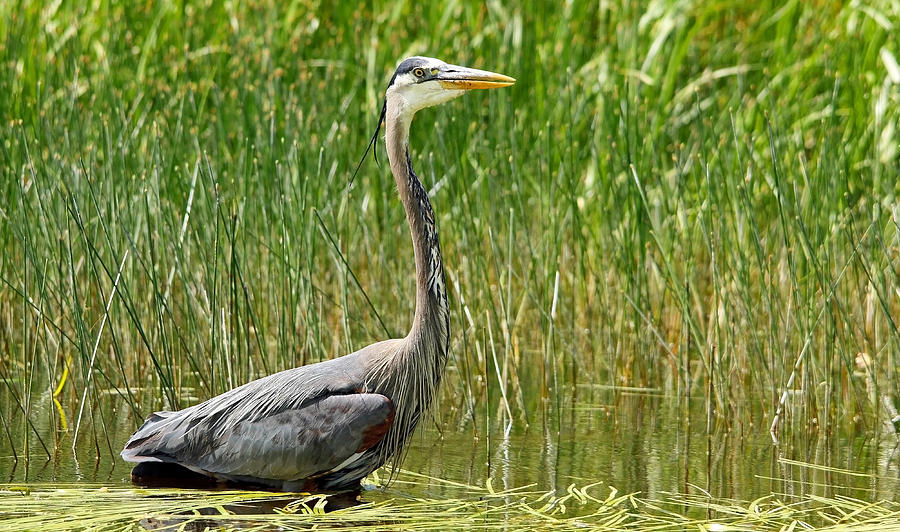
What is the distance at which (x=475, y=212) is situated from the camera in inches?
240

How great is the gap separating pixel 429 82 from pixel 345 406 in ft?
3.91

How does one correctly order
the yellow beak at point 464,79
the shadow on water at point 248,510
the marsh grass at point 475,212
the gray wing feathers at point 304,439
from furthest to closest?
1. the marsh grass at point 475,212
2. the yellow beak at point 464,79
3. the gray wing feathers at point 304,439
4. the shadow on water at point 248,510

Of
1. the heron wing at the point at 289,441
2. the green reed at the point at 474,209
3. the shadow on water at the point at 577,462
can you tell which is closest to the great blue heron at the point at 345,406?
the heron wing at the point at 289,441

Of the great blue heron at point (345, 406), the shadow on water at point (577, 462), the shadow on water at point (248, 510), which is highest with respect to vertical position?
the great blue heron at point (345, 406)

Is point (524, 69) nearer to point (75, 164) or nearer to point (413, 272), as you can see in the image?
point (413, 272)

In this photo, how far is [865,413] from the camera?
5.13 m

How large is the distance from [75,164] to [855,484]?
3608mm

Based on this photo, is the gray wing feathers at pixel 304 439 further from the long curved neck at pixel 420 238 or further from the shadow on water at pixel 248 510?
the long curved neck at pixel 420 238

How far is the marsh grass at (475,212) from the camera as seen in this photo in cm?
483

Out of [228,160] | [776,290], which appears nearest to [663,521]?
[776,290]

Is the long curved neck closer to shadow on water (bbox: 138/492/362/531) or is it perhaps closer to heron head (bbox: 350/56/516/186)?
heron head (bbox: 350/56/516/186)

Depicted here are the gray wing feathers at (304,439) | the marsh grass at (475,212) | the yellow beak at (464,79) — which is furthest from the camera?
the marsh grass at (475,212)

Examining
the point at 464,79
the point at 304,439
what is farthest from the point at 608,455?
the point at 464,79

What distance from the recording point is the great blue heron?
13.1 ft
